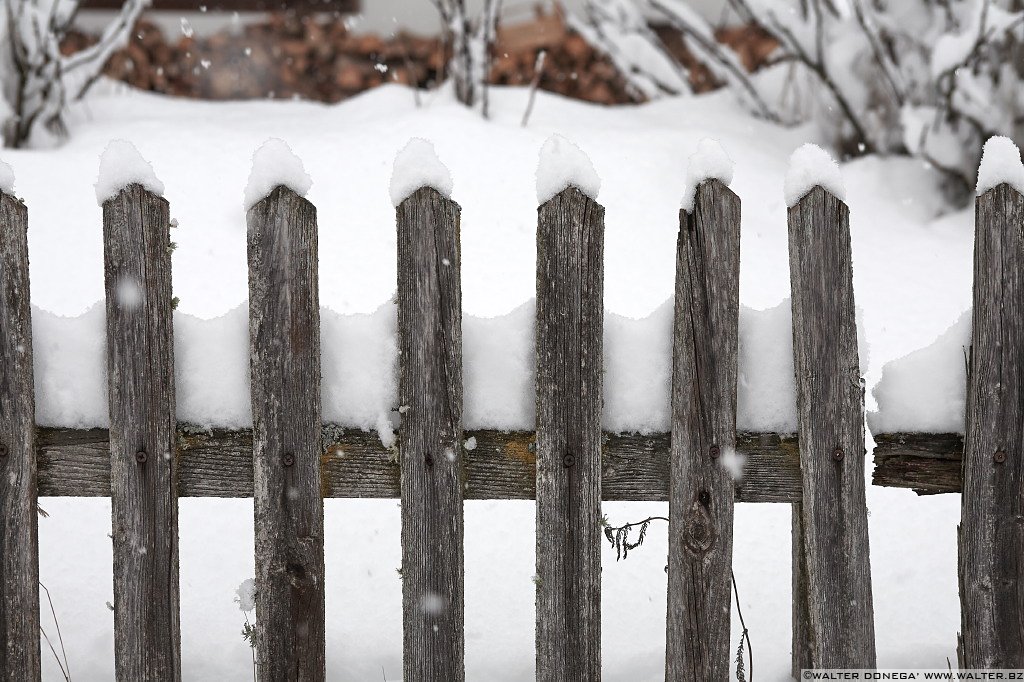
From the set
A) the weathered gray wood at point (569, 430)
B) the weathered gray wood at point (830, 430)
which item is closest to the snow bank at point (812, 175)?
the weathered gray wood at point (830, 430)

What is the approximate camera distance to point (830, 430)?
5.57 feet

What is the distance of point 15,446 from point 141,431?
25 centimetres

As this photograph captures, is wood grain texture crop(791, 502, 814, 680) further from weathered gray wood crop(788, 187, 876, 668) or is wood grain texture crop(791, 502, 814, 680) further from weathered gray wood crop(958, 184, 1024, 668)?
weathered gray wood crop(958, 184, 1024, 668)

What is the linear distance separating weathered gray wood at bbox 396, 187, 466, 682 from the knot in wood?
1.42 feet

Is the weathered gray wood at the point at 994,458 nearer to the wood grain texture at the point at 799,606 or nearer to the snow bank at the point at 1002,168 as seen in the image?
the snow bank at the point at 1002,168

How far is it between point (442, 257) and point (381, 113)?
8.78ft

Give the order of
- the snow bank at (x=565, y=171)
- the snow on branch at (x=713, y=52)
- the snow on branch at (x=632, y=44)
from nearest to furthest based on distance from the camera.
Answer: the snow bank at (x=565, y=171) < the snow on branch at (x=713, y=52) < the snow on branch at (x=632, y=44)

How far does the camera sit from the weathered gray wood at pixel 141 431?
5.45 feet

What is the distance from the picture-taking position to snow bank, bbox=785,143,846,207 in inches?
65.1

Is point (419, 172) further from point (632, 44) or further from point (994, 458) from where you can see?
point (632, 44)

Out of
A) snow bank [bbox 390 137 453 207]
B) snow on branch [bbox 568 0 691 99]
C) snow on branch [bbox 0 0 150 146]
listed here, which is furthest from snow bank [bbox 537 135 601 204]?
snow on branch [bbox 568 0 691 99]

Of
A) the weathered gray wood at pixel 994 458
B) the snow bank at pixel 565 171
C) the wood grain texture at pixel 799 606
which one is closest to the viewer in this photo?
the snow bank at pixel 565 171

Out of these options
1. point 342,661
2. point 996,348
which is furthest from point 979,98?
point 342,661

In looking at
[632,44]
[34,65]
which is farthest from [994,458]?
[34,65]
